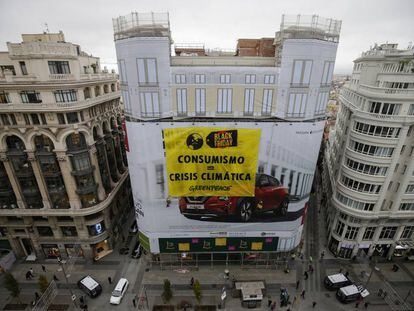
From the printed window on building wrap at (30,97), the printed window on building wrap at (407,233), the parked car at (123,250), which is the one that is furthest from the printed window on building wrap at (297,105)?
the parked car at (123,250)

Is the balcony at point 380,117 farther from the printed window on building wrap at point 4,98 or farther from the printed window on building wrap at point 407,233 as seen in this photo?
the printed window on building wrap at point 4,98

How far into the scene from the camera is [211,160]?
38875 millimetres

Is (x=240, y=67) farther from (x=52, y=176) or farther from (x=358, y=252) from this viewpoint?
(x=358, y=252)

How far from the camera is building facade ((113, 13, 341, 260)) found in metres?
33.5

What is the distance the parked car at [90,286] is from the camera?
4338 centimetres

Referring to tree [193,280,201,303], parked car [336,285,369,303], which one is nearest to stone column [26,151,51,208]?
tree [193,280,201,303]

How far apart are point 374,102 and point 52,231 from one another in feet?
214

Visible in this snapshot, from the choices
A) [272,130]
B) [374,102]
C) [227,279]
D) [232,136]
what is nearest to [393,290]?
[227,279]

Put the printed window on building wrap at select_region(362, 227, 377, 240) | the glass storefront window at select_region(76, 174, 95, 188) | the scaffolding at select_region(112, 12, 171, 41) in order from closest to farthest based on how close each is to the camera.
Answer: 1. the scaffolding at select_region(112, 12, 171, 41)
2. the glass storefront window at select_region(76, 174, 95, 188)
3. the printed window on building wrap at select_region(362, 227, 377, 240)

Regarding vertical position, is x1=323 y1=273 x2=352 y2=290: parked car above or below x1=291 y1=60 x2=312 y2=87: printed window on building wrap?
below

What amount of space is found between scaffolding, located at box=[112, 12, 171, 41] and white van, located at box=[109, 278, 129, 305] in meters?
41.0

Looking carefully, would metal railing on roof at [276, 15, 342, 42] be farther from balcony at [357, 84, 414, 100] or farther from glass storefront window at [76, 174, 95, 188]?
glass storefront window at [76, 174, 95, 188]

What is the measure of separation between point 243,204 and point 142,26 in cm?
3119

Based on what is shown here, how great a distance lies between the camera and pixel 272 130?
123 ft
